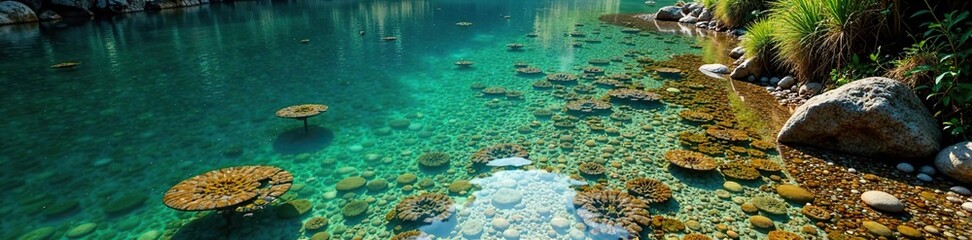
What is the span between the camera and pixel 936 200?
16.5ft

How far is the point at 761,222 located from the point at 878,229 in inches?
40.5

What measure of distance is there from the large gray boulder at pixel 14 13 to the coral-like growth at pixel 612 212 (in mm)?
29848

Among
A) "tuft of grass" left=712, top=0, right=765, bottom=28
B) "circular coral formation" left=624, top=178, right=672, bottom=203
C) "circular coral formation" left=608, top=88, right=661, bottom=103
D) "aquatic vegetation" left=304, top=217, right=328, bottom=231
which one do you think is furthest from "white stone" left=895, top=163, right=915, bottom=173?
"tuft of grass" left=712, top=0, right=765, bottom=28

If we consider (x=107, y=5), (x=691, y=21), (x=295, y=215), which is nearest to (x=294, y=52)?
(x=295, y=215)

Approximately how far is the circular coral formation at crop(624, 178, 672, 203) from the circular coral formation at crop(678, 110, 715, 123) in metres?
2.88

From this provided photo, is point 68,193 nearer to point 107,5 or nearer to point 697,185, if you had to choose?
point 697,185

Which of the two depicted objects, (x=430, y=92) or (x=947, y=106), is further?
(x=430, y=92)

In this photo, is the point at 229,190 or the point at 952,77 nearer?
the point at 229,190

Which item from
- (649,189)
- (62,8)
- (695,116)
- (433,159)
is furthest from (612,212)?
(62,8)

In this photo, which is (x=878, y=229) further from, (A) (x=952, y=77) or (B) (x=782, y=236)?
(A) (x=952, y=77)

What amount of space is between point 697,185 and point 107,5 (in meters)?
34.0

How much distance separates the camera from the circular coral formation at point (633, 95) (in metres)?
9.42

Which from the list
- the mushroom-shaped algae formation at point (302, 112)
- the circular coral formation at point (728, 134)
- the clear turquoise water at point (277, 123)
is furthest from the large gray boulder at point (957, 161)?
the mushroom-shaped algae formation at point (302, 112)

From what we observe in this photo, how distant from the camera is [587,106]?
905 centimetres
